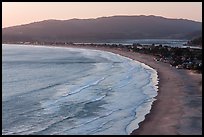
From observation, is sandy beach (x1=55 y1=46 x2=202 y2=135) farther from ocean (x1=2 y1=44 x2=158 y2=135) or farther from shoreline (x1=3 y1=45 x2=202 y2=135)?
ocean (x1=2 y1=44 x2=158 y2=135)

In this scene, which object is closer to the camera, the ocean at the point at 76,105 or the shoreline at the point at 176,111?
the shoreline at the point at 176,111

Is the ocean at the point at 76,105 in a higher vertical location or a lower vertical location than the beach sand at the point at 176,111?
lower

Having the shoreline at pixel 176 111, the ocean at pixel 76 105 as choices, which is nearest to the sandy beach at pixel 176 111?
the shoreline at pixel 176 111

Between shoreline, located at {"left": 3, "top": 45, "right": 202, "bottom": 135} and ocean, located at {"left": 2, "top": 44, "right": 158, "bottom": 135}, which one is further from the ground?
shoreline, located at {"left": 3, "top": 45, "right": 202, "bottom": 135}

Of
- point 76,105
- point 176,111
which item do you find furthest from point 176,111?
point 76,105

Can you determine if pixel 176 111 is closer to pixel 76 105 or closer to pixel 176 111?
pixel 176 111

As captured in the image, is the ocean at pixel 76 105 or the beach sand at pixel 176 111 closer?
the beach sand at pixel 176 111

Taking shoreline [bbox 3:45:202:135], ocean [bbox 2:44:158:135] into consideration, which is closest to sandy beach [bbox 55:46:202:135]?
shoreline [bbox 3:45:202:135]

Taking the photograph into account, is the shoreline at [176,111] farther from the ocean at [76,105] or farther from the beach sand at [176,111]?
the ocean at [76,105]

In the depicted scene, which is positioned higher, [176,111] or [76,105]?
[176,111]

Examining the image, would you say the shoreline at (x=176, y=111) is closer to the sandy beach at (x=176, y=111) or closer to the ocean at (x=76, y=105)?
the sandy beach at (x=176, y=111)

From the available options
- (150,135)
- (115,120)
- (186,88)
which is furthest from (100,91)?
(150,135)

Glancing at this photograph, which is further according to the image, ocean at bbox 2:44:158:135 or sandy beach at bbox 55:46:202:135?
ocean at bbox 2:44:158:135
